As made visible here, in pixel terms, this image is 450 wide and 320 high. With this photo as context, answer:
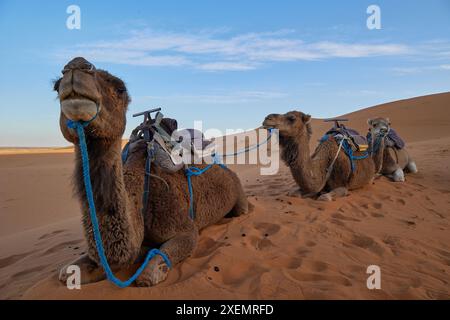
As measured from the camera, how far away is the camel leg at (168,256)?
277 cm

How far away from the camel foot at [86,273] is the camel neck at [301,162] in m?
3.97

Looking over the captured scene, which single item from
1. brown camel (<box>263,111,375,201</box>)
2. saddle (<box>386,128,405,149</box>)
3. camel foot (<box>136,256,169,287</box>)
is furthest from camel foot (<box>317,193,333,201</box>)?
camel foot (<box>136,256,169,287</box>)

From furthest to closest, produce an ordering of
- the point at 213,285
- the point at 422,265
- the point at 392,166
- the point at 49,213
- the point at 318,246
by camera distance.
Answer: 1. the point at 49,213
2. the point at 392,166
3. the point at 318,246
4. the point at 422,265
5. the point at 213,285

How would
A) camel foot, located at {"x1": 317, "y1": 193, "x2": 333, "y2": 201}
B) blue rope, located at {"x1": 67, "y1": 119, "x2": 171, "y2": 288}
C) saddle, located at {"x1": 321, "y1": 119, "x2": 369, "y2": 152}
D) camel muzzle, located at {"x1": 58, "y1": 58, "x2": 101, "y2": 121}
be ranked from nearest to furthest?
camel muzzle, located at {"x1": 58, "y1": 58, "x2": 101, "y2": 121} → blue rope, located at {"x1": 67, "y1": 119, "x2": 171, "y2": 288} → camel foot, located at {"x1": 317, "y1": 193, "x2": 333, "y2": 201} → saddle, located at {"x1": 321, "y1": 119, "x2": 369, "y2": 152}

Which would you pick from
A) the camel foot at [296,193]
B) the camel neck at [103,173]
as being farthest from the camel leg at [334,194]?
→ the camel neck at [103,173]

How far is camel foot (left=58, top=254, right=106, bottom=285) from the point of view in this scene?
280 cm

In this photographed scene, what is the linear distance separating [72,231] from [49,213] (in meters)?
3.83

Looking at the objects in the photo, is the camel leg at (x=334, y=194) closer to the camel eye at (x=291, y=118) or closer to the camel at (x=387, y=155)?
the camel eye at (x=291, y=118)

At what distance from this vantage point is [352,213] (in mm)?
5348

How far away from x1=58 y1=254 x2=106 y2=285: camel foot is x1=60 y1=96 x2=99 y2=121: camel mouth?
1.41 m

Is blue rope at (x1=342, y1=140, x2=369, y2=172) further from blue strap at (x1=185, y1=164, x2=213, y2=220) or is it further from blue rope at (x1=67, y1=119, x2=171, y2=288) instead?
blue rope at (x1=67, y1=119, x2=171, y2=288)

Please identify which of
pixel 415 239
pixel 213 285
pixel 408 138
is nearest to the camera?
pixel 213 285
